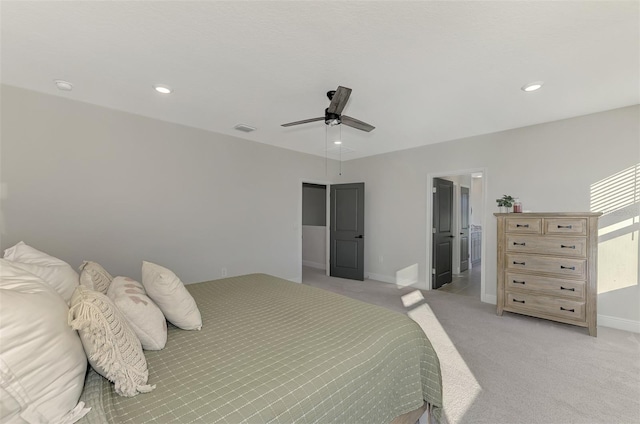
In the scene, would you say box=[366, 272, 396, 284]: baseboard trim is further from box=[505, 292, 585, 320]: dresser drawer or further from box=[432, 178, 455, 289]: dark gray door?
box=[505, 292, 585, 320]: dresser drawer

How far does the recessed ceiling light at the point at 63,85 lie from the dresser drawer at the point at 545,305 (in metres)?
5.45

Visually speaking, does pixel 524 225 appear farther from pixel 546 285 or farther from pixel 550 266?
pixel 546 285

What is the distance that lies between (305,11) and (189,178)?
292 centimetres

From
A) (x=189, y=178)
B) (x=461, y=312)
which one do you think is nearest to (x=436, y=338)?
(x=461, y=312)

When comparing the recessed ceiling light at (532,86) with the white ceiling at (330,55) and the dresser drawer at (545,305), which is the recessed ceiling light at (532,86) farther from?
the dresser drawer at (545,305)

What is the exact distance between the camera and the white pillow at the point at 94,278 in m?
1.50

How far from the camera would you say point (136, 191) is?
11.2ft

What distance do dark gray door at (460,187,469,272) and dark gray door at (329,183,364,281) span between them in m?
2.43

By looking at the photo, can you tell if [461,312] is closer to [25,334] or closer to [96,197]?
[25,334]

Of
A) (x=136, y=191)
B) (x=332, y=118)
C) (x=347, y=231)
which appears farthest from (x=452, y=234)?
(x=136, y=191)

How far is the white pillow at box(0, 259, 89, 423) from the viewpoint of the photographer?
0.75m

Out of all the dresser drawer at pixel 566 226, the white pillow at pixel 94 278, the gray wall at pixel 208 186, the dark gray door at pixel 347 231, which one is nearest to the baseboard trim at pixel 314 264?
the dark gray door at pixel 347 231

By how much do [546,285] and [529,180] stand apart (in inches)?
57.1

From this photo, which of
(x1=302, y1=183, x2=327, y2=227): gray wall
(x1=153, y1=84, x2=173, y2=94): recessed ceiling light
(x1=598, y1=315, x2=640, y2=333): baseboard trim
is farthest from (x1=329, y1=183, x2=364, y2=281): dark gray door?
(x1=153, y1=84, x2=173, y2=94): recessed ceiling light
